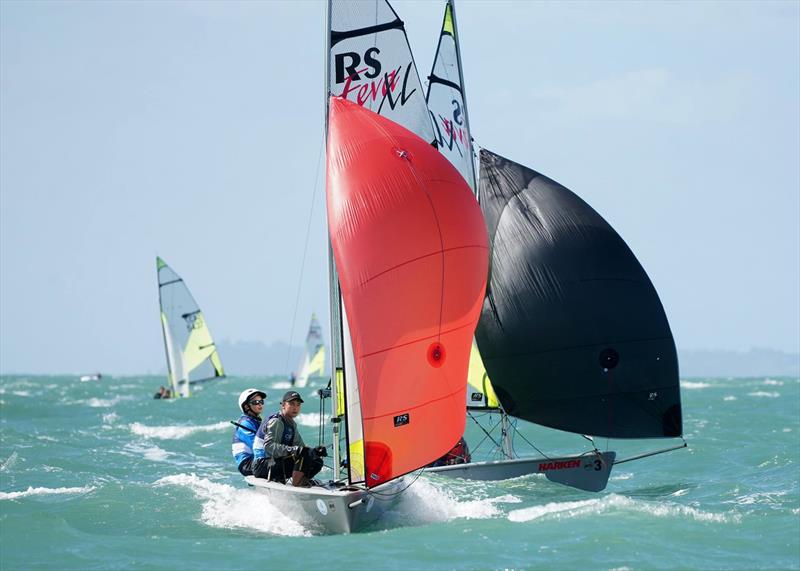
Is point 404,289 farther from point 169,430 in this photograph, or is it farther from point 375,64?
point 169,430

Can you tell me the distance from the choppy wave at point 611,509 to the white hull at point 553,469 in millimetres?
2012

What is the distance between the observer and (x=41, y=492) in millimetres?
15945

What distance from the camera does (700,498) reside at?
48.9 ft

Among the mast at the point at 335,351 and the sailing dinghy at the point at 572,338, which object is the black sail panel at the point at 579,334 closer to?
the sailing dinghy at the point at 572,338

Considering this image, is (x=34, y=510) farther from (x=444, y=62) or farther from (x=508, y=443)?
(x=444, y=62)

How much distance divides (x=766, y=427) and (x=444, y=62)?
14.5 metres

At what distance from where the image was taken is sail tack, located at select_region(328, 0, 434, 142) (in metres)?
13.0

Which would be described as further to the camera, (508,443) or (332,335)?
(508,443)

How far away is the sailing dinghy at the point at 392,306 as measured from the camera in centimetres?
1088

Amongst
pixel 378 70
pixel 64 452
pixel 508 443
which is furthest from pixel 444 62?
pixel 64 452

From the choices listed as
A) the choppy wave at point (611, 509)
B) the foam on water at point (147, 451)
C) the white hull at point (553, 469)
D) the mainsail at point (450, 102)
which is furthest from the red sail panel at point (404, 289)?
the foam on water at point (147, 451)

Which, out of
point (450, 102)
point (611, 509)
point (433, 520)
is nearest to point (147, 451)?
point (450, 102)

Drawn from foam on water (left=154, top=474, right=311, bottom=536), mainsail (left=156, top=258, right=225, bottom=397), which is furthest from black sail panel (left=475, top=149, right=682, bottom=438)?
mainsail (left=156, top=258, right=225, bottom=397)

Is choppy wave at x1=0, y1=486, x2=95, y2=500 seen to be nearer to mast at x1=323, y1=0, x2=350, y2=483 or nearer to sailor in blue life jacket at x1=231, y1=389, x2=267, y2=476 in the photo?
sailor in blue life jacket at x1=231, y1=389, x2=267, y2=476
